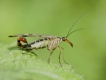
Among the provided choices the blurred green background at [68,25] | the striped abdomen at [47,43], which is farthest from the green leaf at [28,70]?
the blurred green background at [68,25]

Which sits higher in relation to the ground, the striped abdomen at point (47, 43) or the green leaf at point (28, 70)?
the striped abdomen at point (47, 43)

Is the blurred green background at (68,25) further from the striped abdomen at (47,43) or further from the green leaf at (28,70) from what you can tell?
the green leaf at (28,70)

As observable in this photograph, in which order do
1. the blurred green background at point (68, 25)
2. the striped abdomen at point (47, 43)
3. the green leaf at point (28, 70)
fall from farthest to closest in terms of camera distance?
1. the blurred green background at point (68, 25)
2. the striped abdomen at point (47, 43)
3. the green leaf at point (28, 70)

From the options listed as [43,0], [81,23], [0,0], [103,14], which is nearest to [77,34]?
[81,23]

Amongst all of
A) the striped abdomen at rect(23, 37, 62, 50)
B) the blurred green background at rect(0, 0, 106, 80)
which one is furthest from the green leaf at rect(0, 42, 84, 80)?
the blurred green background at rect(0, 0, 106, 80)

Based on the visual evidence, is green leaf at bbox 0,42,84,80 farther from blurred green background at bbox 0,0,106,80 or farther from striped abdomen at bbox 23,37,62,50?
blurred green background at bbox 0,0,106,80
